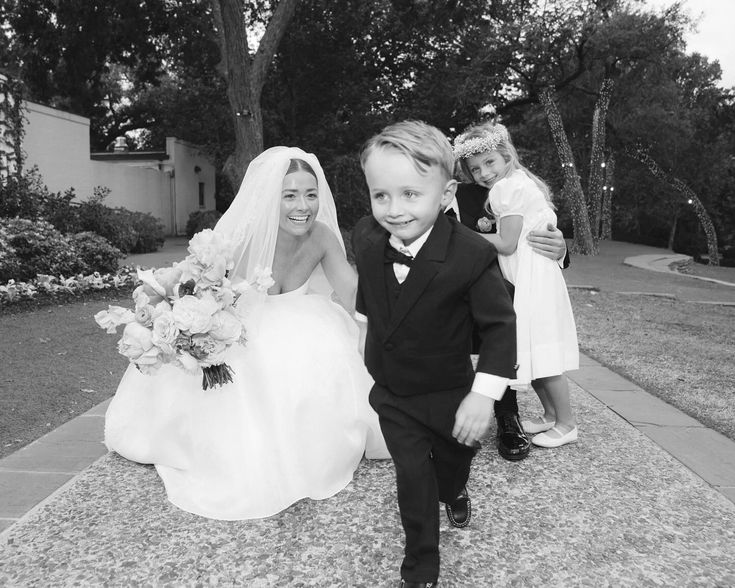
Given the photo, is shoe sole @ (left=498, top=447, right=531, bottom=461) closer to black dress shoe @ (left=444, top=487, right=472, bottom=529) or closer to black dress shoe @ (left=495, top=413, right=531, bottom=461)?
black dress shoe @ (left=495, top=413, right=531, bottom=461)

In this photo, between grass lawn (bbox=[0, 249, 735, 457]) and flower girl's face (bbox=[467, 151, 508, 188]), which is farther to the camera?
grass lawn (bbox=[0, 249, 735, 457])

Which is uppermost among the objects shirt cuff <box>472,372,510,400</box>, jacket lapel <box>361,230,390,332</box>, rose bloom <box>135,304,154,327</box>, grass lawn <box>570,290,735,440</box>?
jacket lapel <box>361,230,390,332</box>

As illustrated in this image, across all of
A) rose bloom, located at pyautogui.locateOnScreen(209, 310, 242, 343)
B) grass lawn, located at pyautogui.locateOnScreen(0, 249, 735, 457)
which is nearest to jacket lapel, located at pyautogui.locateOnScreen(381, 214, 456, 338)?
rose bloom, located at pyautogui.locateOnScreen(209, 310, 242, 343)

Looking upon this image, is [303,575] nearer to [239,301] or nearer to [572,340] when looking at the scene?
[239,301]

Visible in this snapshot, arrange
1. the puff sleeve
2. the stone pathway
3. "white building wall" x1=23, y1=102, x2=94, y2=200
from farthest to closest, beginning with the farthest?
"white building wall" x1=23, y1=102, x2=94, y2=200, the puff sleeve, the stone pathway

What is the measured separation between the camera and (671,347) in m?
6.48

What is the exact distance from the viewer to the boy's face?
6.63 ft

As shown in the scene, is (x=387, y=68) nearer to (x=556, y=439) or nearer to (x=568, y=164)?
(x=568, y=164)

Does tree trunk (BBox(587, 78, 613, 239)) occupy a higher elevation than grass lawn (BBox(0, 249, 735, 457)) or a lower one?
higher

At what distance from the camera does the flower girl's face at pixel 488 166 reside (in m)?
3.26

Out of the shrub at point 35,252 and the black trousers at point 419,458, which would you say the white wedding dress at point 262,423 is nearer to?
the black trousers at point 419,458

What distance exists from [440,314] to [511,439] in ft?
5.36

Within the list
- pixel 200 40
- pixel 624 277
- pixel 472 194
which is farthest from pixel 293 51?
pixel 472 194

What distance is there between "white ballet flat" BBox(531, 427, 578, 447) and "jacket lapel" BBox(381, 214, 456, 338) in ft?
6.22
